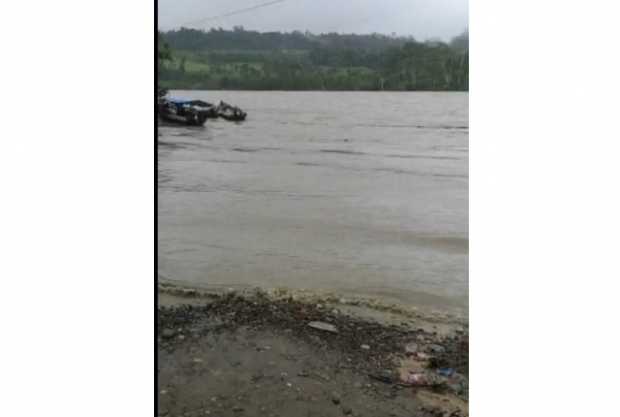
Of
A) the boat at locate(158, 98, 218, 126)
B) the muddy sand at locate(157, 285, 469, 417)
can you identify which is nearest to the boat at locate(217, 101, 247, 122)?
A: the boat at locate(158, 98, 218, 126)

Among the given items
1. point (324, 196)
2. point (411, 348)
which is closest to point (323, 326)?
point (411, 348)

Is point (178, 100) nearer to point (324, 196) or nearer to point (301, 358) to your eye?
point (324, 196)

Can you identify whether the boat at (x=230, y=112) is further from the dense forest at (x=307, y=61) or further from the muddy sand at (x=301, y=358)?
the muddy sand at (x=301, y=358)

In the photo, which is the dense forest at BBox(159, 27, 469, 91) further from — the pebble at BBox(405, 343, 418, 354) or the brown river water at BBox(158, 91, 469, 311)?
the pebble at BBox(405, 343, 418, 354)

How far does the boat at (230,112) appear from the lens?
1.91 meters

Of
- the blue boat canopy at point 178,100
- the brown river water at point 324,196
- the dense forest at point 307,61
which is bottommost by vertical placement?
the brown river water at point 324,196

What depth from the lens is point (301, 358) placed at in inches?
69.9

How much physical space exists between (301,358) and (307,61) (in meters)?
0.83

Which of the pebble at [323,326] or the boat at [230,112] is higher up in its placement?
the boat at [230,112]

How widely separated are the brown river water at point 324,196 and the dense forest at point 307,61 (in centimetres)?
4

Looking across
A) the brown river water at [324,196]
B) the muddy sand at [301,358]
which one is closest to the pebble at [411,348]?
the muddy sand at [301,358]

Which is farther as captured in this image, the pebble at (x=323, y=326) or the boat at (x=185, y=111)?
the boat at (x=185, y=111)
